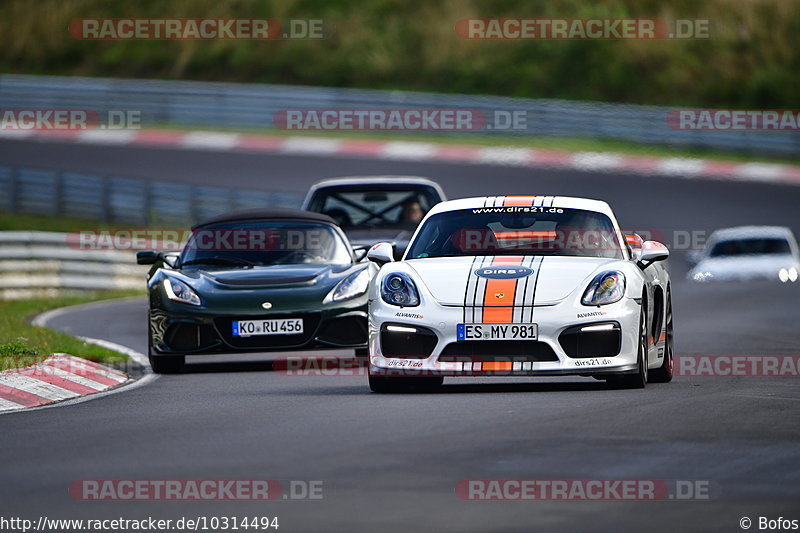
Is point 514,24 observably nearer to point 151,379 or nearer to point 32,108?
point 32,108

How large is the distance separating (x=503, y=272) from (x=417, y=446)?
2819mm

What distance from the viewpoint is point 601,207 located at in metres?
12.3

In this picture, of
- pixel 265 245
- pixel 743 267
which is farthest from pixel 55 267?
pixel 265 245

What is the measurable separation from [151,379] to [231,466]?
5.81m

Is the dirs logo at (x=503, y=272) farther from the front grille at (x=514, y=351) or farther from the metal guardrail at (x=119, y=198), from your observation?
the metal guardrail at (x=119, y=198)

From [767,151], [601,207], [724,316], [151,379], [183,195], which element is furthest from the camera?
[767,151]

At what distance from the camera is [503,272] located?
1112 cm

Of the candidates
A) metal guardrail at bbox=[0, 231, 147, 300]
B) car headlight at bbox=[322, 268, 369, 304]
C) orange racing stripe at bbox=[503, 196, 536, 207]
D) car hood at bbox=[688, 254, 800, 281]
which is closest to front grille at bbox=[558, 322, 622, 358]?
orange racing stripe at bbox=[503, 196, 536, 207]

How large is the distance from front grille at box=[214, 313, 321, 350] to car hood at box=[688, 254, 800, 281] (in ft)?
48.8

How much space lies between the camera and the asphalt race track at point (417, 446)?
22.3ft

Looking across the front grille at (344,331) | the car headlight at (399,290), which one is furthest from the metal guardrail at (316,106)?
the car headlight at (399,290)

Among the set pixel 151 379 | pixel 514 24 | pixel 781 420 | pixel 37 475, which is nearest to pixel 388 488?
pixel 37 475

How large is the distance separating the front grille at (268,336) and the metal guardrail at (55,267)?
12.1 m

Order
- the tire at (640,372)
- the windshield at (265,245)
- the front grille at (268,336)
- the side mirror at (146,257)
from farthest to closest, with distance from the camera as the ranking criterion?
the windshield at (265,245) → the side mirror at (146,257) → the front grille at (268,336) → the tire at (640,372)
